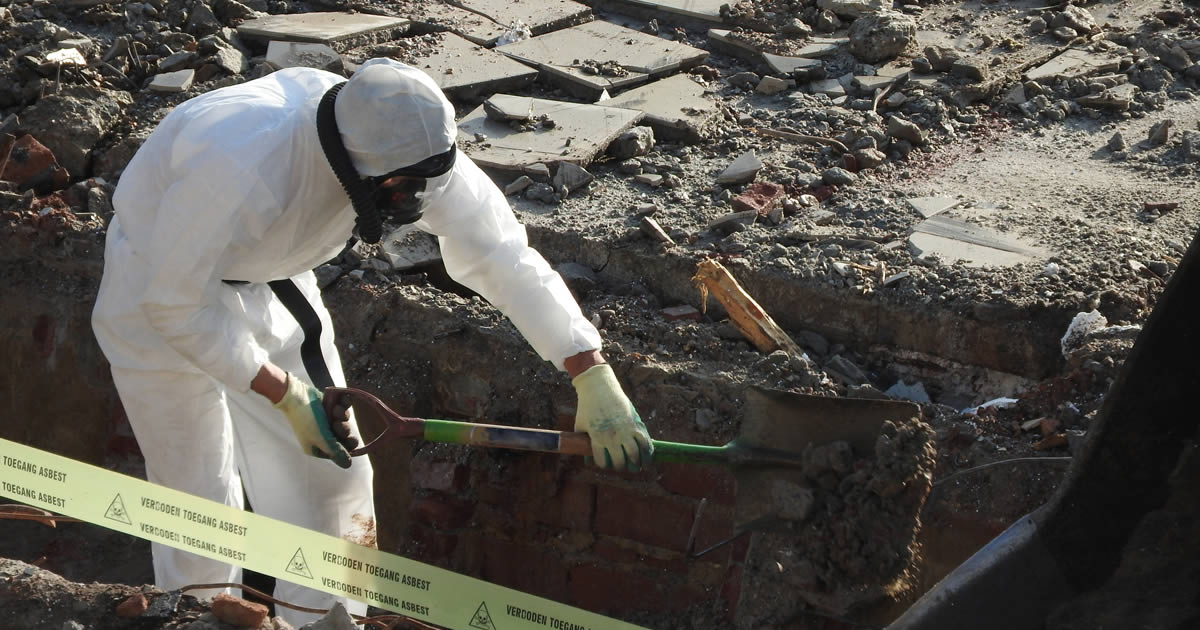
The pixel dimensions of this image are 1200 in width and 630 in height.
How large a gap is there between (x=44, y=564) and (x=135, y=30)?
124 inches

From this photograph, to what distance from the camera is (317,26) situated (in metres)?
7.05

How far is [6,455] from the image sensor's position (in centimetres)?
426

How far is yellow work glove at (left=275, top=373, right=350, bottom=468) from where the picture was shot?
12.5ft

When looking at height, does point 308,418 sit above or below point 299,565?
above

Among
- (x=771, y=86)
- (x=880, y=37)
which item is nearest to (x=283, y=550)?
(x=771, y=86)

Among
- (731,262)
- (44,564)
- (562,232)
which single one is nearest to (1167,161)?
(731,262)

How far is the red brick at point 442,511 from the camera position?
200 inches

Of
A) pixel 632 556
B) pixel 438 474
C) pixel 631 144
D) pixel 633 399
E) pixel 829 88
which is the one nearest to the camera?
pixel 633 399

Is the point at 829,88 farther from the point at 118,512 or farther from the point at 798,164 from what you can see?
the point at 118,512

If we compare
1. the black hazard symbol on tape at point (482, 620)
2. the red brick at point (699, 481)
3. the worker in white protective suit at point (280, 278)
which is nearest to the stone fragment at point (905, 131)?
the red brick at point (699, 481)

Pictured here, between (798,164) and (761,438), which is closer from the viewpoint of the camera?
(761,438)

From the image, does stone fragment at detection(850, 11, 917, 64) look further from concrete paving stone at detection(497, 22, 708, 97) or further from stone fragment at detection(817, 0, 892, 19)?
concrete paving stone at detection(497, 22, 708, 97)

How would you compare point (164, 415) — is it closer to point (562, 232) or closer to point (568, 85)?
point (562, 232)

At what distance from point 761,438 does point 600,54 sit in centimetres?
371
